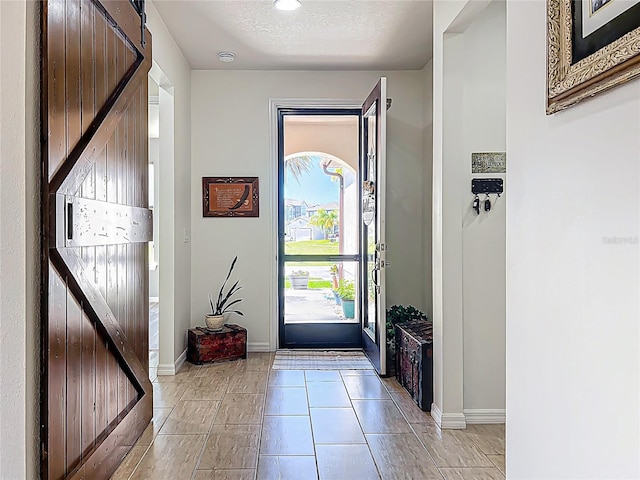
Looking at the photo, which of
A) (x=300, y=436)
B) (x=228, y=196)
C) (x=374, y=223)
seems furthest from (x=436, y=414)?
(x=228, y=196)

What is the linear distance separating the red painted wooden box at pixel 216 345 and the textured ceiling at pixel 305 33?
2.37 m

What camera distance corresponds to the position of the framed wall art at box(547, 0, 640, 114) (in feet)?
3.66

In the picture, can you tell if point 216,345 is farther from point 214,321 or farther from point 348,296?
point 348,296

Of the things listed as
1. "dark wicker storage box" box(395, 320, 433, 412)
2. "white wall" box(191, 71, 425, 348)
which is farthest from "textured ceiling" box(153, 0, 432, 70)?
"dark wicker storage box" box(395, 320, 433, 412)

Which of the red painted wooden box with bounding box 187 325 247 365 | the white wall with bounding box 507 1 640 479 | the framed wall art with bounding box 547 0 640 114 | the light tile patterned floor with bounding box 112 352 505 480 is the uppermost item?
the framed wall art with bounding box 547 0 640 114

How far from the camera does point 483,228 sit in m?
3.12

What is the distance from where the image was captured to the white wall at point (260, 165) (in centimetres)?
501

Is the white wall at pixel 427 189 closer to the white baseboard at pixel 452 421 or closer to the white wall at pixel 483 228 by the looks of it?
the white wall at pixel 483 228

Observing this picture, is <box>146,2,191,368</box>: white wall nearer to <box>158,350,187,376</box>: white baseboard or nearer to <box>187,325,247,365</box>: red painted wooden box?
<box>158,350,187,376</box>: white baseboard

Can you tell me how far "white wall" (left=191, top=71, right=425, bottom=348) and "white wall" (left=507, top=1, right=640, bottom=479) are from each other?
128 inches

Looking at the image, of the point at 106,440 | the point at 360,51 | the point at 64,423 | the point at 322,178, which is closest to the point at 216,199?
the point at 322,178

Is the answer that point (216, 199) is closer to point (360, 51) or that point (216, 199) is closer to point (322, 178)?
point (322, 178)
